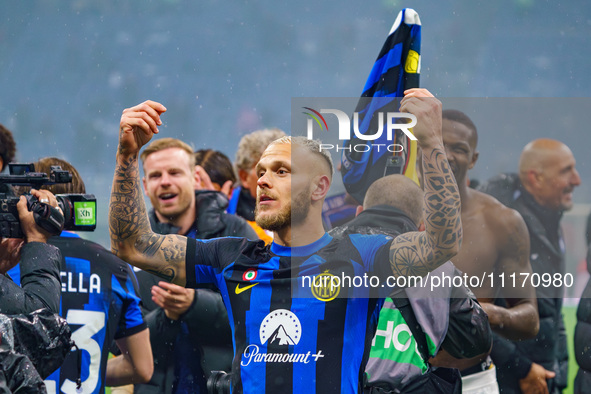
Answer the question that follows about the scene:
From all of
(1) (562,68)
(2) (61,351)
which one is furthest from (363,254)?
(1) (562,68)

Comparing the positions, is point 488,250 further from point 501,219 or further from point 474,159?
Answer: point 474,159

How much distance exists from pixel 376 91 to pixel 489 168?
1.31 metres

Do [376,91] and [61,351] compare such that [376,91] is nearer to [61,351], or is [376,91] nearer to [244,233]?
[244,233]

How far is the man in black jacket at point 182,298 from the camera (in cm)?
394

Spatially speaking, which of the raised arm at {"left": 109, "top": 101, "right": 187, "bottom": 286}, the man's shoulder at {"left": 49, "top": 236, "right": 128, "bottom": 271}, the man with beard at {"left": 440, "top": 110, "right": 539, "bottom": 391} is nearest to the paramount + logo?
the man with beard at {"left": 440, "top": 110, "right": 539, "bottom": 391}

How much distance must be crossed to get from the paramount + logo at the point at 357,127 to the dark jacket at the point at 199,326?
2.91 feet

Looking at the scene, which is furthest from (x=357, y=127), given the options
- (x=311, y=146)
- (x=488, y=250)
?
(x=488, y=250)

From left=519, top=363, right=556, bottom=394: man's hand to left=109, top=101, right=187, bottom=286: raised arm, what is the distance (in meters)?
2.36

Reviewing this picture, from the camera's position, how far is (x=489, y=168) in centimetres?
479

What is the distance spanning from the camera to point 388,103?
3789mm

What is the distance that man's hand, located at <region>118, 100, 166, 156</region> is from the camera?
275 centimetres

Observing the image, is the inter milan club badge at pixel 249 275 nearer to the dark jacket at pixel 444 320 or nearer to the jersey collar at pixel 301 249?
the jersey collar at pixel 301 249

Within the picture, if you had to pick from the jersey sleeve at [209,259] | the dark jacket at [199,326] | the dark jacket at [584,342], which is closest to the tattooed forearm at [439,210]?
the jersey sleeve at [209,259]

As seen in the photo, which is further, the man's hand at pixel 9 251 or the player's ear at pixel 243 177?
the player's ear at pixel 243 177
